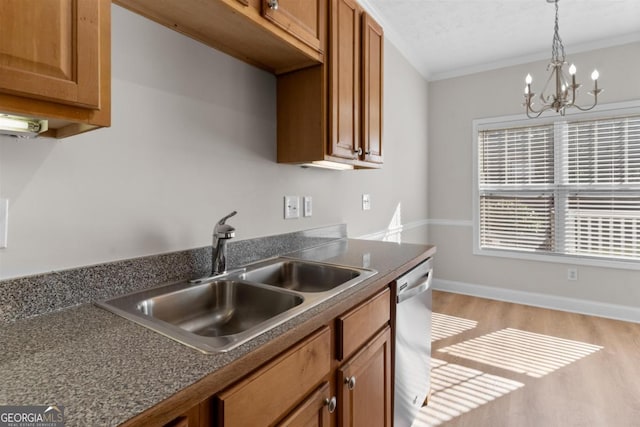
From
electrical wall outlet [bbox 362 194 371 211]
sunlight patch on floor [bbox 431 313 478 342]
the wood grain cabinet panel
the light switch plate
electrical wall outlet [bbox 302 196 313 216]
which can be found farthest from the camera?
sunlight patch on floor [bbox 431 313 478 342]

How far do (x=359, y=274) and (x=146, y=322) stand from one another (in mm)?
808

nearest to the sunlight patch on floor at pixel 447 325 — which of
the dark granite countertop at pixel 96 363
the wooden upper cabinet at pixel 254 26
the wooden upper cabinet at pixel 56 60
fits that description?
the dark granite countertop at pixel 96 363

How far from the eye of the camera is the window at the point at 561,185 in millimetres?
3141

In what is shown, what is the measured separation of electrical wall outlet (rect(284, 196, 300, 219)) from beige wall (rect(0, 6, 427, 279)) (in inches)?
1.4

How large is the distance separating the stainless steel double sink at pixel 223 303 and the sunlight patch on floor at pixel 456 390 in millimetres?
Result: 1062

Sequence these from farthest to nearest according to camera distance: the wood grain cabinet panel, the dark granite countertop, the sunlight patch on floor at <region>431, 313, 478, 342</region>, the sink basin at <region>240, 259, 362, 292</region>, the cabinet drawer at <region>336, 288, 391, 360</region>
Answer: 1. the sunlight patch on floor at <region>431, 313, 478, 342</region>
2. the wood grain cabinet panel
3. the sink basin at <region>240, 259, 362, 292</region>
4. the cabinet drawer at <region>336, 288, 391, 360</region>
5. the dark granite countertop

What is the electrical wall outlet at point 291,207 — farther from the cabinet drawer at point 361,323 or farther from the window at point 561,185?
the window at point 561,185

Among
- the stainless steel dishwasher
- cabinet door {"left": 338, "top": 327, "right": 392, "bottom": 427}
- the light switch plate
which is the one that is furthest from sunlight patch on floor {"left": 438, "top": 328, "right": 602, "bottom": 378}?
the light switch plate

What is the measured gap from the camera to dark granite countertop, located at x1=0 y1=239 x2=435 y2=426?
0.52 m

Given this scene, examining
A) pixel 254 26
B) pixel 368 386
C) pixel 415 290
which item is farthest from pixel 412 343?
pixel 254 26

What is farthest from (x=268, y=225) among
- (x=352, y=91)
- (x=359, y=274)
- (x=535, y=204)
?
(x=535, y=204)

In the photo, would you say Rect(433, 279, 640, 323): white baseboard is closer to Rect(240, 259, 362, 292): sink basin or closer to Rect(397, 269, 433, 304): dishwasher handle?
Rect(397, 269, 433, 304): dishwasher handle

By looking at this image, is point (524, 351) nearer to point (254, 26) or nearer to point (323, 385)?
point (323, 385)

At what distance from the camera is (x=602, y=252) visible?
3.26 meters
